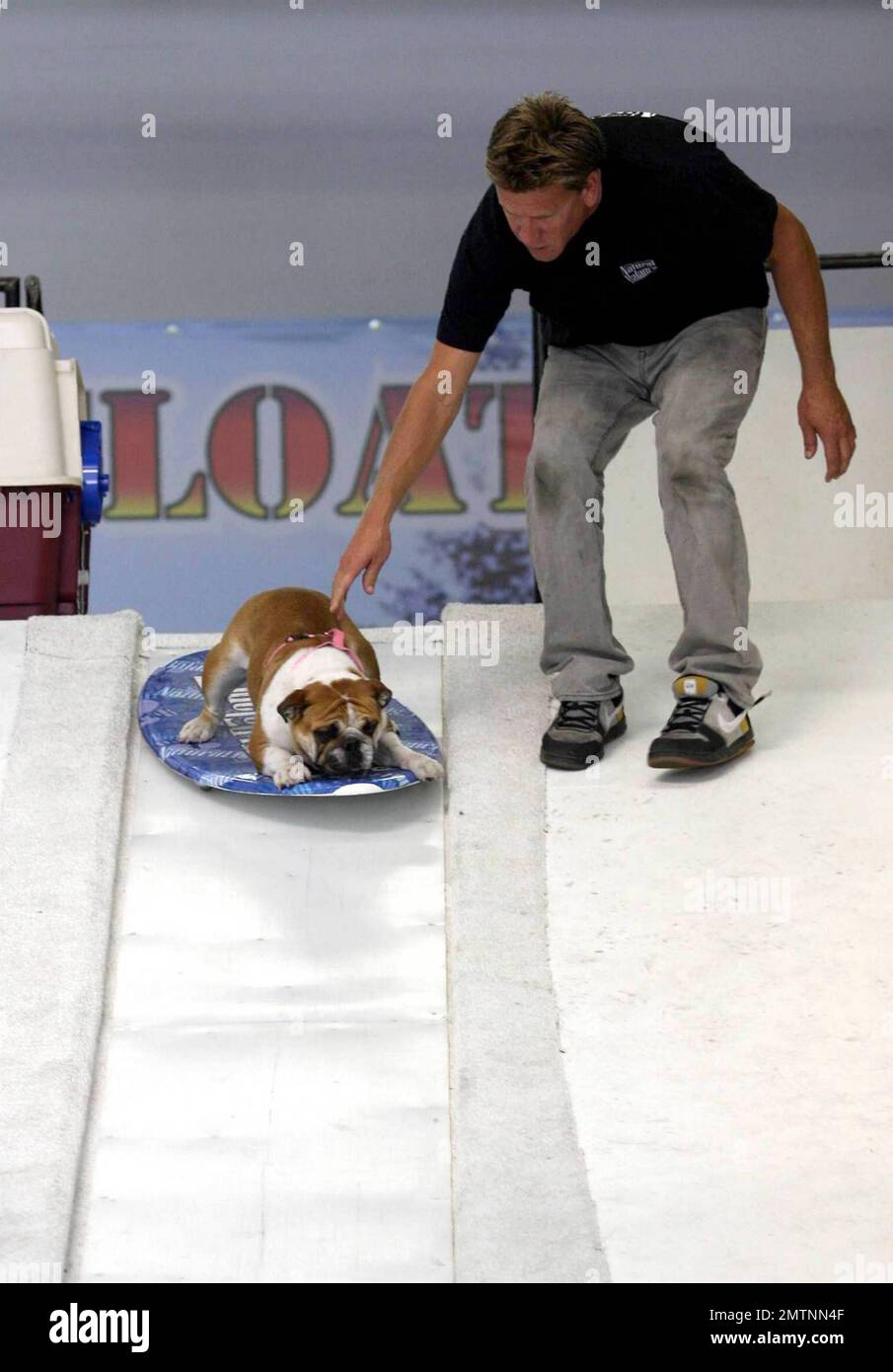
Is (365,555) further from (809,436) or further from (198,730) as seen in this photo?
(809,436)

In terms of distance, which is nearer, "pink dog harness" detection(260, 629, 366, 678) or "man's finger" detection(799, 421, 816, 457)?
"man's finger" detection(799, 421, 816, 457)

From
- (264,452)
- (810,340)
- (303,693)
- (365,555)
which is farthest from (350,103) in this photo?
(303,693)

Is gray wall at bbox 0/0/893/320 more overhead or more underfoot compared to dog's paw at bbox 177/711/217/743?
more overhead

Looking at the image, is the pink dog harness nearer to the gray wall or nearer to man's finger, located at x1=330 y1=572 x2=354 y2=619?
man's finger, located at x1=330 y1=572 x2=354 y2=619

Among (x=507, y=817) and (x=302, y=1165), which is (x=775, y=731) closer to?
(x=507, y=817)

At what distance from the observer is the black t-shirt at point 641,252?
2762 mm

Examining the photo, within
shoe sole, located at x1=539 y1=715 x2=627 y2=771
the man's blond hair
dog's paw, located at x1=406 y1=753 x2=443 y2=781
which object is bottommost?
shoe sole, located at x1=539 y1=715 x2=627 y2=771

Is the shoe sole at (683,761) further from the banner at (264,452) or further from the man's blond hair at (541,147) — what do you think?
the banner at (264,452)

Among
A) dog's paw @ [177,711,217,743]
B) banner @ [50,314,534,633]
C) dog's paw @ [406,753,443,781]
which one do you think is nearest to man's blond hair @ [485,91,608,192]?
dog's paw @ [406,753,443,781]

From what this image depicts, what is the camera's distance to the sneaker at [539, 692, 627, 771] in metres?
2.91

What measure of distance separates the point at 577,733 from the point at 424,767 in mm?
295

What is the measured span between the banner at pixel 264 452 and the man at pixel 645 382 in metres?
2.58

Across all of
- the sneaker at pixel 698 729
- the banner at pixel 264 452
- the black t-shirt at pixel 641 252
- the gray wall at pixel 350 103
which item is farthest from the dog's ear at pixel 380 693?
the gray wall at pixel 350 103

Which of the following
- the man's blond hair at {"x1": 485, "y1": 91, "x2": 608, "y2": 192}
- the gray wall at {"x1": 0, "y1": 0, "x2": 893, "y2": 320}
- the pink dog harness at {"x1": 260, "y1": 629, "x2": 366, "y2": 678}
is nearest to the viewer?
the man's blond hair at {"x1": 485, "y1": 91, "x2": 608, "y2": 192}
